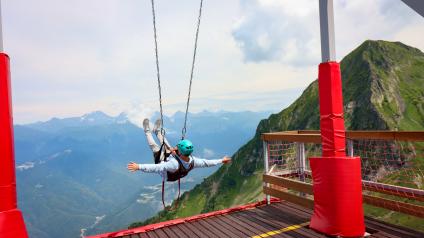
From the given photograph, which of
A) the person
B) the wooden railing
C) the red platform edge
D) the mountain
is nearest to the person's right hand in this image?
the person

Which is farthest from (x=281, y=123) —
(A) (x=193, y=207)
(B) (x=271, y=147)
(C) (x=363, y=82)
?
(B) (x=271, y=147)

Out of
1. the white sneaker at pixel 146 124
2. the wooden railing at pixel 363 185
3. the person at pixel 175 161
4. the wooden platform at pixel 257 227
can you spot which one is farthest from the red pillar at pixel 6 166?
the wooden railing at pixel 363 185

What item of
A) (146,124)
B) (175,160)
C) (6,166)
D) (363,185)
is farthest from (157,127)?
(363,185)

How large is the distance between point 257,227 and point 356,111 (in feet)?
368

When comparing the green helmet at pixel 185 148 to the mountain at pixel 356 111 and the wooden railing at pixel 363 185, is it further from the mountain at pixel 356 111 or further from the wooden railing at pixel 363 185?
the mountain at pixel 356 111

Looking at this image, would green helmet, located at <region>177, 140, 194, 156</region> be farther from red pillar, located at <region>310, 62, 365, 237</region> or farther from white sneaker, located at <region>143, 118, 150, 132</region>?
red pillar, located at <region>310, 62, 365, 237</region>

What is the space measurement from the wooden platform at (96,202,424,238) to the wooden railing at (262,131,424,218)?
1.27ft

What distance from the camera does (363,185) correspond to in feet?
24.2

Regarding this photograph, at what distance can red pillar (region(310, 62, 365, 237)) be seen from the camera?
6.18m

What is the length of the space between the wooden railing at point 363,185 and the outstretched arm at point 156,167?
114 inches

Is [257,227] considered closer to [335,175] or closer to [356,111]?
[335,175]

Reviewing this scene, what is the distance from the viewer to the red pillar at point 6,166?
4785 millimetres

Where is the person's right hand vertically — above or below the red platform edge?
above

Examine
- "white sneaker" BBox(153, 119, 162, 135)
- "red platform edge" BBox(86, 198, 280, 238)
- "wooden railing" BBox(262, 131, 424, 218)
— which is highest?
"white sneaker" BBox(153, 119, 162, 135)
